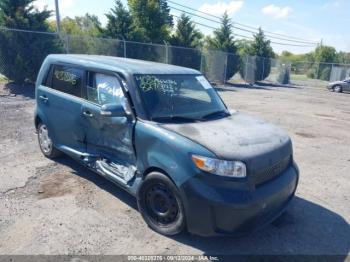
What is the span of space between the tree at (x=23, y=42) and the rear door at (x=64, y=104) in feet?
27.8

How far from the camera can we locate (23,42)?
12680 millimetres

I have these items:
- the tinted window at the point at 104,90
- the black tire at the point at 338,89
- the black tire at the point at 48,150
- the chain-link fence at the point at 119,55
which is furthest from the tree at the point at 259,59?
the tinted window at the point at 104,90

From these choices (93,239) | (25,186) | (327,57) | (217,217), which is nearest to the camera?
(217,217)

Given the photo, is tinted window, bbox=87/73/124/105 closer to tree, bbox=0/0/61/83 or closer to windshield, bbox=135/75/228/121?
windshield, bbox=135/75/228/121

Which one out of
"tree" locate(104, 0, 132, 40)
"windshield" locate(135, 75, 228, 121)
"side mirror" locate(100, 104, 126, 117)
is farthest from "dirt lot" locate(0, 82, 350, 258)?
"tree" locate(104, 0, 132, 40)

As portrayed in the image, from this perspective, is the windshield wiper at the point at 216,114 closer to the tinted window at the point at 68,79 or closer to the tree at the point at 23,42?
the tinted window at the point at 68,79

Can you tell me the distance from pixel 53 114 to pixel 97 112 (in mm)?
1255

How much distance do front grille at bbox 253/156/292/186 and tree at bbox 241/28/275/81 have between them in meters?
24.7

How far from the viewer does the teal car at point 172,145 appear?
9.89ft

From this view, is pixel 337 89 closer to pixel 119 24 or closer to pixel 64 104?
pixel 119 24

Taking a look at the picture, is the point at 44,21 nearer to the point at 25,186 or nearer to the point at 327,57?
the point at 25,186

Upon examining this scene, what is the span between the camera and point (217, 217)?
2953 millimetres

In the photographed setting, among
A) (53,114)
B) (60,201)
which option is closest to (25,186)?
(60,201)

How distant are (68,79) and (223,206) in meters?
3.09
